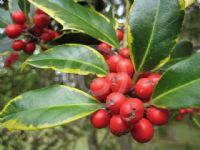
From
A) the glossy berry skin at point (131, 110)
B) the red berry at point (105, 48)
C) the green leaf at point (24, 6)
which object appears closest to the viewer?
the glossy berry skin at point (131, 110)

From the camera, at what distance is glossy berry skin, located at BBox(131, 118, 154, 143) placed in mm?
933

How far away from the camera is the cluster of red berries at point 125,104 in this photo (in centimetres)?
91

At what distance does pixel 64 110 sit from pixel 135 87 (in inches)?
7.5

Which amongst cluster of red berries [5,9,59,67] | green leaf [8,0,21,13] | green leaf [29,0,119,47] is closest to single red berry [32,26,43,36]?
cluster of red berries [5,9,59,67]

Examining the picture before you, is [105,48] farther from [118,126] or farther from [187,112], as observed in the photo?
[187,112]

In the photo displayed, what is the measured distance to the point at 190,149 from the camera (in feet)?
21.1

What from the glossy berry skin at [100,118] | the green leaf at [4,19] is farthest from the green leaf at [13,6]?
the glossy berry skin at [100,118]

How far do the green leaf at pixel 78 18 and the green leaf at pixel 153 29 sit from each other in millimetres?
140

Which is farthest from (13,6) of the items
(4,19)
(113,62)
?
(113,62)

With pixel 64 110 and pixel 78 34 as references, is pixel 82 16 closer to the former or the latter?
pixel 78 34

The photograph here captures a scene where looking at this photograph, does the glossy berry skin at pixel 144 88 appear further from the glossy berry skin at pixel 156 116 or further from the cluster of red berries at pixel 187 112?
the cluster of red berries at pixel 187 112

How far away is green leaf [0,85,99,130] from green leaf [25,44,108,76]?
0.07 m

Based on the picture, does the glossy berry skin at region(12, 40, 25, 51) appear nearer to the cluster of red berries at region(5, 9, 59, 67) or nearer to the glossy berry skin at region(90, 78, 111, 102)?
the cluster of red berries at region(5, 9, 59, 67)

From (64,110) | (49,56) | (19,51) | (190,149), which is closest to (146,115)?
(64,110)
